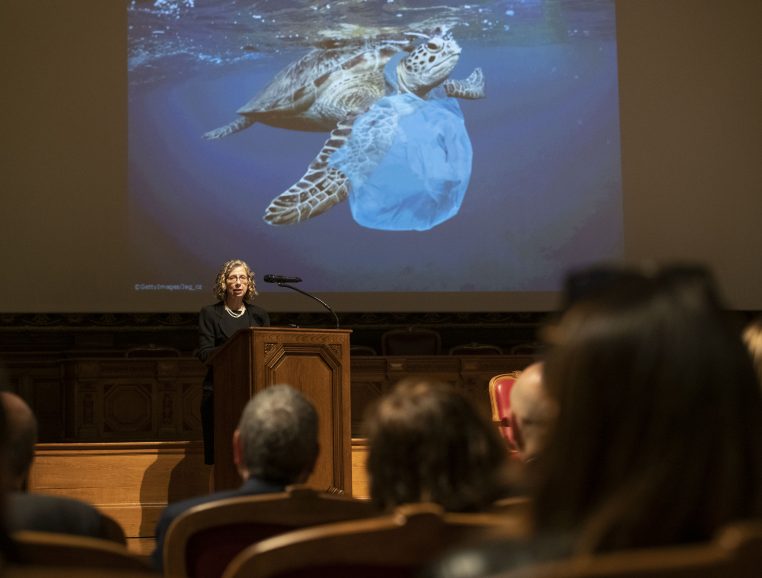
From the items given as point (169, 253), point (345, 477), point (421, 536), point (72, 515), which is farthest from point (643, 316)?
point (169, 253)

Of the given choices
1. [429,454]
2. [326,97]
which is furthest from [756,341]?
[326,97]

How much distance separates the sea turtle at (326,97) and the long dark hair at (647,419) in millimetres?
7351

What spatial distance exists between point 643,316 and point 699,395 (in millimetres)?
75

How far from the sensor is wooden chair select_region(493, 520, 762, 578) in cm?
66

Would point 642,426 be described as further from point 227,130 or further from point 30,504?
point 227,130

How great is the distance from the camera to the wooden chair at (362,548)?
1.14 meters

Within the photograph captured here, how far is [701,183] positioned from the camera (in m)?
8.95

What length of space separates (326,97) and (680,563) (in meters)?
7.71

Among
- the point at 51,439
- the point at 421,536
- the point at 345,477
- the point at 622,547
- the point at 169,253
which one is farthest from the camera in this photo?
the point at 51,439

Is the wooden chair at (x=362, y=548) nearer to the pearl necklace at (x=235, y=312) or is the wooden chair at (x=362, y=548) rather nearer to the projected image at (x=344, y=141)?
the pearl necklace at (x=235, y=312)

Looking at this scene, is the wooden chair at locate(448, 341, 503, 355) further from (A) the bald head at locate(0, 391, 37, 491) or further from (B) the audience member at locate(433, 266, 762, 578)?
(B) the audience member at locate(433, 266, 762, 578)

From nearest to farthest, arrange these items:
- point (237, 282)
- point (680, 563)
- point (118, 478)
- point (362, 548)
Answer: point (680, 563) → point (362, 548) → point (237, 282) → point (118, 478)

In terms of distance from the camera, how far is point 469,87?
8.31 metres

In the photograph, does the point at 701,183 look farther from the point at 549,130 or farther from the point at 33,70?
the point at 33,70
